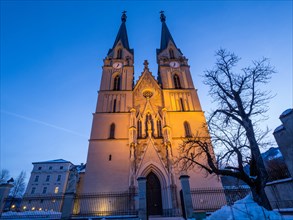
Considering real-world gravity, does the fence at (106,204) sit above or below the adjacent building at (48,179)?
below

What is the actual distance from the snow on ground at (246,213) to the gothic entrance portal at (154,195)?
10367 millimetres

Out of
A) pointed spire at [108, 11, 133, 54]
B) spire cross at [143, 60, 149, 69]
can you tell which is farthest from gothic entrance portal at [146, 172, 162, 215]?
pointed spire at [108, 11, 133, 54]

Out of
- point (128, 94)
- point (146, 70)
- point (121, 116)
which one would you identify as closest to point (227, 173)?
point (121, 116)

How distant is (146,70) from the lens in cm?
2600

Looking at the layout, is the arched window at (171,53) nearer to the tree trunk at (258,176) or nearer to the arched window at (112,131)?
the arched window at (112,131)

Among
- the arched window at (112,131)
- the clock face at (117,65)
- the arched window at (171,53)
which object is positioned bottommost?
the arched window at (112,131)

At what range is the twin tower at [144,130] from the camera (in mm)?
15945

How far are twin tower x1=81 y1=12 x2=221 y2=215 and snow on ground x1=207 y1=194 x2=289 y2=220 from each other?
9.55 meters

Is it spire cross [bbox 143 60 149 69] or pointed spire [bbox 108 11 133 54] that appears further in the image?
pointed spire [bbox 108 11 133 54]

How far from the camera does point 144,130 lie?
19.5m

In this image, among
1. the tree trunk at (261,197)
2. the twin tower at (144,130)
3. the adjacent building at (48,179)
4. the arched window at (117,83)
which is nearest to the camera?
the tree trunk at (261,197)

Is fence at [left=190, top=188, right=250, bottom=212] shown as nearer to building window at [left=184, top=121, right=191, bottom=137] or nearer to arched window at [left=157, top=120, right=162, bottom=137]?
building window at [left=184, top=121, right=191, bottom=137]

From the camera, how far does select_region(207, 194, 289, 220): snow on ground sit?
5.46 metres

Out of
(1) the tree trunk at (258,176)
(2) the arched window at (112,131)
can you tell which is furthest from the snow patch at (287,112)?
(2) the arched window at (112,131)
